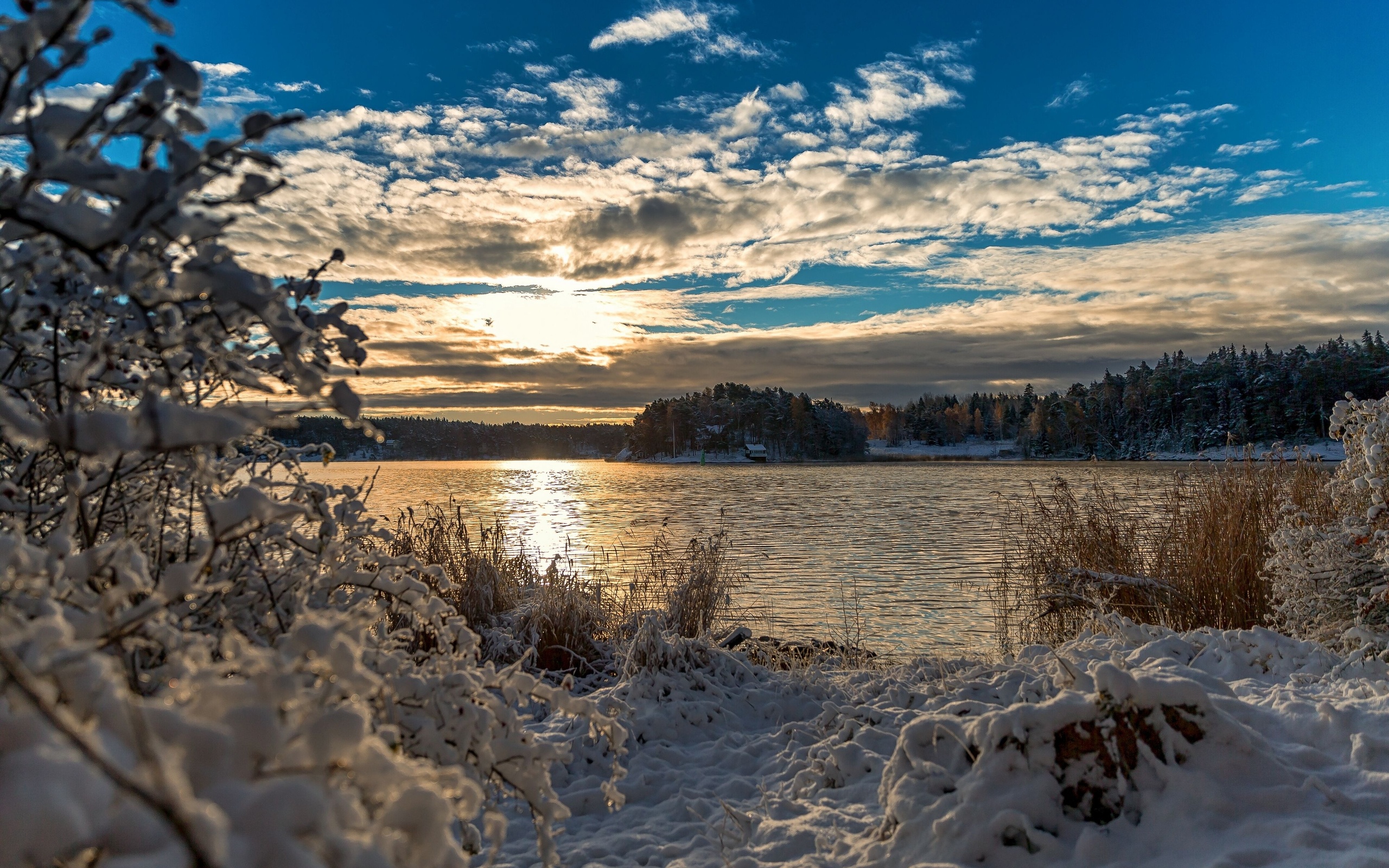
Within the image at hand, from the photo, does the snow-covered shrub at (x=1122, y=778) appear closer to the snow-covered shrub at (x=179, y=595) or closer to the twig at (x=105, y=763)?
the snow-covered shrub at (x=179, y=595)

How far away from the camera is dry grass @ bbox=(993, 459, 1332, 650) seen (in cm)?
771

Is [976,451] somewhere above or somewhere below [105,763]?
below

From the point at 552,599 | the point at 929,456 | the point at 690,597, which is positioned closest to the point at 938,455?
the point at 929,456

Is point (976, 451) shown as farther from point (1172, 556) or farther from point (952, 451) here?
point (1172, 556)

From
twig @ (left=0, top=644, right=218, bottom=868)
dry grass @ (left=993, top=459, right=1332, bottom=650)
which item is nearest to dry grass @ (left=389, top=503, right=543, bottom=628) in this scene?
dry grass @ (left=993, top=459, right=1332, bottom=650)

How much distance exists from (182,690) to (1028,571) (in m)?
9.92

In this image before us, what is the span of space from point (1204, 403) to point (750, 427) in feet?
187

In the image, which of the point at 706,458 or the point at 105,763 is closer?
the point at 105,763

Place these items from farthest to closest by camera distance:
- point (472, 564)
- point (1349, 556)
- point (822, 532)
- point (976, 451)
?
1. point (976, 451)
2. point (822, 532)
3. point (472, 564)
4. point (1349, 556)

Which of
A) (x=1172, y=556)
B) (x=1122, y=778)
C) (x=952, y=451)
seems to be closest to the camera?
(x=1122, y=778)

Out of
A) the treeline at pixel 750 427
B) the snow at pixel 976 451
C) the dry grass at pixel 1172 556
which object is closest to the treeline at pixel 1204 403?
the snow at pixel 976 451

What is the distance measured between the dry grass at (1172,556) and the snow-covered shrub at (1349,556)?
413 millimetres

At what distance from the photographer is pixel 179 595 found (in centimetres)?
145

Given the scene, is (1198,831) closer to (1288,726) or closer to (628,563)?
(1288,726)
